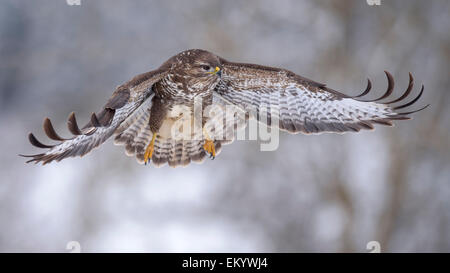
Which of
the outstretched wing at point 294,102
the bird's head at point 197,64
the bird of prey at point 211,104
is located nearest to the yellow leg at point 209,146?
the bird of prey at point 211,104

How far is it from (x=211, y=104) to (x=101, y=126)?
4.57 feet

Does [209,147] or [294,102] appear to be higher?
[294,102]

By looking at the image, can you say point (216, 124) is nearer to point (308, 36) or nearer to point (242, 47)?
point (242, 47)

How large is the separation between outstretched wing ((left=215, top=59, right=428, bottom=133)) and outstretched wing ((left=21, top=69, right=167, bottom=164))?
566 millimetres

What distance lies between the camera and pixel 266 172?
5727 mm

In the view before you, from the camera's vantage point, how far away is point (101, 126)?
221 centimetres

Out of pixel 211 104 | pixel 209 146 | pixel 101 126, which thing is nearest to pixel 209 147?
pixel 209 146

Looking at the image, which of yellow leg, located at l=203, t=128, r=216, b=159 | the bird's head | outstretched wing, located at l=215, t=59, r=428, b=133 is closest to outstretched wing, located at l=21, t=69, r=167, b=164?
the bird's head

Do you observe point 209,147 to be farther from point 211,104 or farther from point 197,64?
point 197,64

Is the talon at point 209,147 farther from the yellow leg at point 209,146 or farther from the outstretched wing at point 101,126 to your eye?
the outstretched wing at point 101,126

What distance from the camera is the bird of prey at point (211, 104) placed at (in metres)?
2.72

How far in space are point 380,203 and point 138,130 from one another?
334 centimetres

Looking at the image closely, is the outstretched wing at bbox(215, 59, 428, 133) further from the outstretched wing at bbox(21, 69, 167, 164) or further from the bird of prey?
the outstretched wing at bbox(21, 69, 167, 164)
